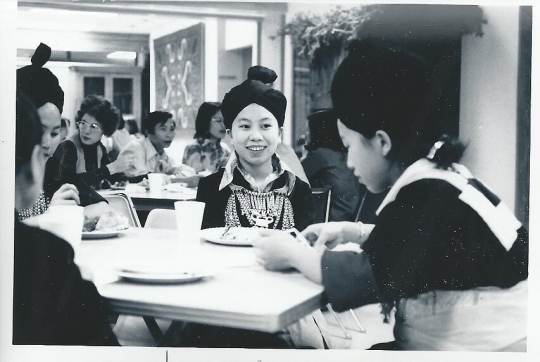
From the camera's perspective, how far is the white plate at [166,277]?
211 centimetres

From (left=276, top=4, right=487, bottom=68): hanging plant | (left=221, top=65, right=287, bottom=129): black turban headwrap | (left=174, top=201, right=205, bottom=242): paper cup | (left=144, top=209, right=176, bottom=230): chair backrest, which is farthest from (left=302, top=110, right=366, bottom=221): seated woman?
(left=144, top=209, right=176, bottom=230): chair backrest

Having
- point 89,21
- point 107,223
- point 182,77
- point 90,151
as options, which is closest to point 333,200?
point 182,77

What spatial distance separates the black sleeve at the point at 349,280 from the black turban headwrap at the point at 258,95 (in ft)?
1.83

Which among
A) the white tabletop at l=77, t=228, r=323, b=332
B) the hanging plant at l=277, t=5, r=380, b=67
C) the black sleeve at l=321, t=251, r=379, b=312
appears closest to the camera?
the white tabletop at l=77, t=228, r=323, b=332

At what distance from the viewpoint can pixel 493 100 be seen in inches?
98.3

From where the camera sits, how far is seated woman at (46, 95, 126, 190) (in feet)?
8.27

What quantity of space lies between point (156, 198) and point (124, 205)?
13cm

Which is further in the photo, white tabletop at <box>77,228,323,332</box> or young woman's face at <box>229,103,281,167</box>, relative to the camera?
young woman's face at <box>229,103,281,167</box>

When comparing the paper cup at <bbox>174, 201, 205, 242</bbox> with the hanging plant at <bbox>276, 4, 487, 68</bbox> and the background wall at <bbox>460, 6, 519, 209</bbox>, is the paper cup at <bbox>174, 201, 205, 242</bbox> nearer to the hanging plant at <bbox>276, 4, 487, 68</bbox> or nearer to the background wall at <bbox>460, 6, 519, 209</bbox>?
the hanging plant at <bbox>276, 4, 487, 68</bbox>

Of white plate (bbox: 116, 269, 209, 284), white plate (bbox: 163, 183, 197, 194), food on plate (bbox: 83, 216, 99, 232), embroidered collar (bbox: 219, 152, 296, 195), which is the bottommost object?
white plate (bbox: 116, 269, 209, 284)

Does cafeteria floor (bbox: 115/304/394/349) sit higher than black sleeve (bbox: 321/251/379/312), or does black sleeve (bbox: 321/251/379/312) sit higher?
black sleeve (bbox: 321/251/379/312)

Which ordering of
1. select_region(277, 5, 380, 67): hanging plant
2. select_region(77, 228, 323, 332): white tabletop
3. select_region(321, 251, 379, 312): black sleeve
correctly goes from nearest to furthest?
select_region(77, 228, 323, 332): white tabletop, select_region(321, 251, 379, 312): black sleeve, select_region(277, 5, 380, 67): hanging plant

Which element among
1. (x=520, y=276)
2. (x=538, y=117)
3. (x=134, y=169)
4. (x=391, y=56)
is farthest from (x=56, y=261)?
(x=538, y=117)

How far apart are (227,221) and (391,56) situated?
89 centimetres
